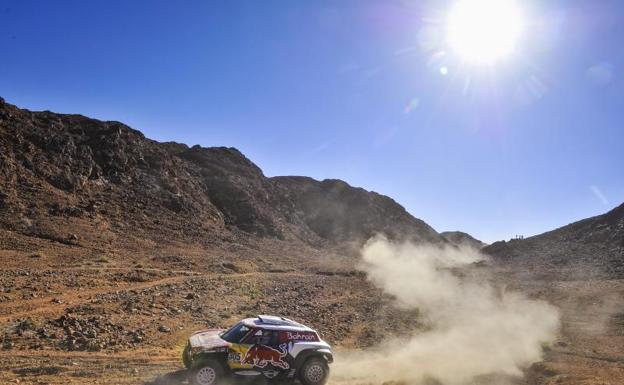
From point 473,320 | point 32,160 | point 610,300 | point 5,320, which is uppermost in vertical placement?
point 32,160

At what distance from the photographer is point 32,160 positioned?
167 feet

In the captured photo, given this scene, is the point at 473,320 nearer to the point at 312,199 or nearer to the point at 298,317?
the point at 298,317

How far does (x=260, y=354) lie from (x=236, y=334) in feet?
2.63

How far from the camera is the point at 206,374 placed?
11141 mm

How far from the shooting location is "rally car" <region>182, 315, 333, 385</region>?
36.8 ft

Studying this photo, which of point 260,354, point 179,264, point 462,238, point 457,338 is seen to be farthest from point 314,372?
point 462,238

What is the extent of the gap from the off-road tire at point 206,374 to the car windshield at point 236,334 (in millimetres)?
757

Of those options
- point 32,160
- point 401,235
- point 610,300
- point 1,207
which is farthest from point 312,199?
point 610,300

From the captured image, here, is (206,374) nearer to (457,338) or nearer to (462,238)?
(457,338)

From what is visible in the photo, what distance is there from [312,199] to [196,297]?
77.7 meters

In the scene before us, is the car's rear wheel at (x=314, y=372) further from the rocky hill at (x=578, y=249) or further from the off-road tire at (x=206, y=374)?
the rocky hill at (x=578, y=249)

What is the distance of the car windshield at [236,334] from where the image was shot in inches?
463

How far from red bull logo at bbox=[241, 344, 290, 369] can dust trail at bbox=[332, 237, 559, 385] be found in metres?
2.50

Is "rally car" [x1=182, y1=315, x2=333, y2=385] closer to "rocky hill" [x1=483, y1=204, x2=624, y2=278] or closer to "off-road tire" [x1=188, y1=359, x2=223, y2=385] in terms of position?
"off-road tire" [x1=188, y1=359, x2=223, y2=385]
